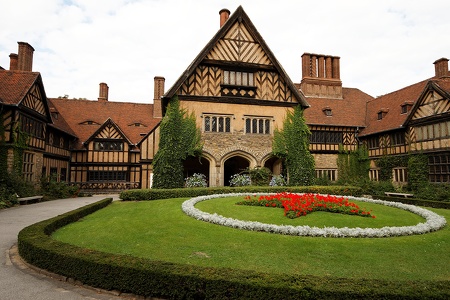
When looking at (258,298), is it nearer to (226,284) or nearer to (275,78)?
(226,284)

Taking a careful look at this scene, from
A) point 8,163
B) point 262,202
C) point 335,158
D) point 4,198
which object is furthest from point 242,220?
point 335,158

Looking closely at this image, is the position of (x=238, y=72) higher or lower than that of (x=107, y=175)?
higher

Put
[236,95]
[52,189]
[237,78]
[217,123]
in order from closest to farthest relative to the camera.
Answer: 1. [217,123]
2. [236,95]
3. [237,78]
4. [52,189]

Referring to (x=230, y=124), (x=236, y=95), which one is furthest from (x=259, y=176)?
(x=236, y=95)

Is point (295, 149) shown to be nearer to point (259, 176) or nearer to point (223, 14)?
point (259, 176)

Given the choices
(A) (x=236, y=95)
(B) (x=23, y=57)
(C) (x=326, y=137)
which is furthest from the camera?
(C) (x=326, y=137)

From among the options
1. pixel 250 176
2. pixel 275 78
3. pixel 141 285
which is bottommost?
pixel 141 285

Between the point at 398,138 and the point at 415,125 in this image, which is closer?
the point at 415,125

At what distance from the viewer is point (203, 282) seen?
491 centimetres

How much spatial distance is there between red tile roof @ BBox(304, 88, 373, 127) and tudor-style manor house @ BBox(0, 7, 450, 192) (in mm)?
158

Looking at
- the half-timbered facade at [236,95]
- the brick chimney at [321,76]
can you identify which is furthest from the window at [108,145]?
the brick chimney at [321,76]

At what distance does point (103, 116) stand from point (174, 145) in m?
17.7

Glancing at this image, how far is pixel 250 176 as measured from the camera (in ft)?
68.4

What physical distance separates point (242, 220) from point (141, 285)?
5544 millimetres
